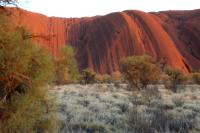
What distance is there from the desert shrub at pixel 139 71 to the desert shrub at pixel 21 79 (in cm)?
2026

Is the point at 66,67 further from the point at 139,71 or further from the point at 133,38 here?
Answer: the point at 133,38

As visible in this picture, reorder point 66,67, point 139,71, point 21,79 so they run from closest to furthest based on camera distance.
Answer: point 21,79 < point 139,71 < point 66,67

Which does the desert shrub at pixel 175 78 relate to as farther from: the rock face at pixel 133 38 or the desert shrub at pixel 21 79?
the rock face at pixel 133 38

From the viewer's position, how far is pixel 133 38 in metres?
86.9

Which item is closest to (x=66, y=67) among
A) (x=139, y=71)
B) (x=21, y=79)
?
(x=139, y=71)

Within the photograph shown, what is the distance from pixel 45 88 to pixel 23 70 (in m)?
0.96

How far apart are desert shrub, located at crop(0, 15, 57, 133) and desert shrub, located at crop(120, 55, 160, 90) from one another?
20264 mm

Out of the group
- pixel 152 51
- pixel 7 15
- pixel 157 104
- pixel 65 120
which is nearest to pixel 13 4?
pixel 7 15

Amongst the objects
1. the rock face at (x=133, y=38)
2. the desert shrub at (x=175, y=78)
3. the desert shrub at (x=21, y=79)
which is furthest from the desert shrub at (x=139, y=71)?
the rock face at (x=133, y=38)

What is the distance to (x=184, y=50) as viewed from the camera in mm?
87312

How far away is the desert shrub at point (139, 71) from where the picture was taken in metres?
28.2

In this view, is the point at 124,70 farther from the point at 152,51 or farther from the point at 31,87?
the point at 152,51

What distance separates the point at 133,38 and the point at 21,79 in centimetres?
8057

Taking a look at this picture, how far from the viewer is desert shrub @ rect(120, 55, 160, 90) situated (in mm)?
28156
